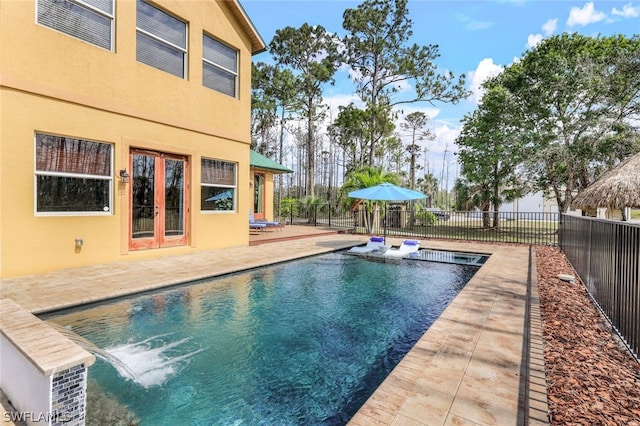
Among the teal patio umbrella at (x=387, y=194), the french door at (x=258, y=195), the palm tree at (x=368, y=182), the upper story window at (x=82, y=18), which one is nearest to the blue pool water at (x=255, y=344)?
the teal patio umbrella at (x=387, y=194)

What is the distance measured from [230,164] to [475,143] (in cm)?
1559

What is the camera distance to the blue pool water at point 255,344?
9.64 feet

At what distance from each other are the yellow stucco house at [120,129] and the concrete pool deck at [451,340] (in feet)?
2.84

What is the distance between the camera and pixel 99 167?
23.9 feet

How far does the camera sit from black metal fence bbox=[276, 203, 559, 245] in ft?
48.4

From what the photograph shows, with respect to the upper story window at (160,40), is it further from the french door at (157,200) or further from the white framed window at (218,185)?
the white framed window at (218,185)

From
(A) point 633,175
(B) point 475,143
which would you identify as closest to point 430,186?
(B) point 475,143

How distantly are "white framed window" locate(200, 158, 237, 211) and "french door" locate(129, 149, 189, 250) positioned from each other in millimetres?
604

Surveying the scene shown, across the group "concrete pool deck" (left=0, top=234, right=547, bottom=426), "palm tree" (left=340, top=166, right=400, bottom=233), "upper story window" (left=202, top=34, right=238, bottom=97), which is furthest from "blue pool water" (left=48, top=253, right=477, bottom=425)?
"palm tree" (left=340, top=166, right=400, bottom=233)

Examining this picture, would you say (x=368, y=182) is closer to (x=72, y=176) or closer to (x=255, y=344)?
(x=72, y=176)

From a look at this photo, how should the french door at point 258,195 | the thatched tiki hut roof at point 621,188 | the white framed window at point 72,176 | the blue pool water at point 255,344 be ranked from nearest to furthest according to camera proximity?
the blue pool water at point 255,344
the white framed window at point 72,176
the thatched tiki hut roof at point 621,188
the french door at point 258,195

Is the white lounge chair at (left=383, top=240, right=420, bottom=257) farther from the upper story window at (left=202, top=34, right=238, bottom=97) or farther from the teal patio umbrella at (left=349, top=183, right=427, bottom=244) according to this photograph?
the upper story window at (left=202, top=34, right=238, bottom=97)

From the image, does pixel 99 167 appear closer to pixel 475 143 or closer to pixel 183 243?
pixel 183 243

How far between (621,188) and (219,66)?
1385cm
